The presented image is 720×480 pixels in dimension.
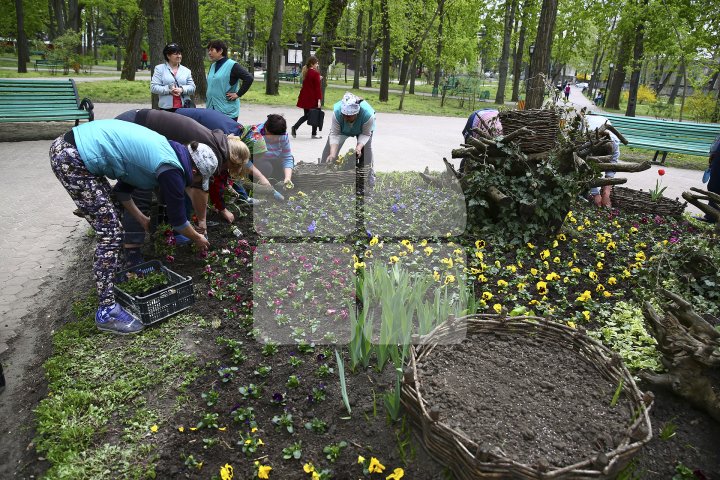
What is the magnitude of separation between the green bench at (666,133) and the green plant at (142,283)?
941 cm

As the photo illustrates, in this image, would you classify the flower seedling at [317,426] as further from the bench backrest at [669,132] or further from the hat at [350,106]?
the bench backrest at [669,132]

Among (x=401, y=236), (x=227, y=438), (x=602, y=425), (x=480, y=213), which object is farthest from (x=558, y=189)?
(x=227, y=438)

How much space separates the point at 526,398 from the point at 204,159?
94.3 inches

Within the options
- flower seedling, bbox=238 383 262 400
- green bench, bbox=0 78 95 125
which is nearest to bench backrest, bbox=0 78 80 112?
green bench, bbox=0 78 95 125

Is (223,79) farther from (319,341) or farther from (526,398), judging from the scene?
(526,398)

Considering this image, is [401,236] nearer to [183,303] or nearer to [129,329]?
[183,303]

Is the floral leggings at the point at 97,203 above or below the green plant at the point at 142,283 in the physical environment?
above

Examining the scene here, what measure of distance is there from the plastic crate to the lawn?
0.26ft

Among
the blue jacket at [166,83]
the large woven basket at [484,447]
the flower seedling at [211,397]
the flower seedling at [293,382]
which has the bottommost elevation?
the flower seedling at [211,397]

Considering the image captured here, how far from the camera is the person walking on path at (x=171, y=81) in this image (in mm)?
6473

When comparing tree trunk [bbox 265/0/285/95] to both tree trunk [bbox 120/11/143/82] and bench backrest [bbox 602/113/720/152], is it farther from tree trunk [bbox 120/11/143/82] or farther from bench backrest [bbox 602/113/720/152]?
bench backrest [bbox 602/113/720/152]

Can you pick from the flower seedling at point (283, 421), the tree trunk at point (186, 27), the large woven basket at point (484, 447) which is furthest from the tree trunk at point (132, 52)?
the large woven basket at point (484, 447)

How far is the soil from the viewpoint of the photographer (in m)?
2.14

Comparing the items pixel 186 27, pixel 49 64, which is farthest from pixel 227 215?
pixel 49 64
